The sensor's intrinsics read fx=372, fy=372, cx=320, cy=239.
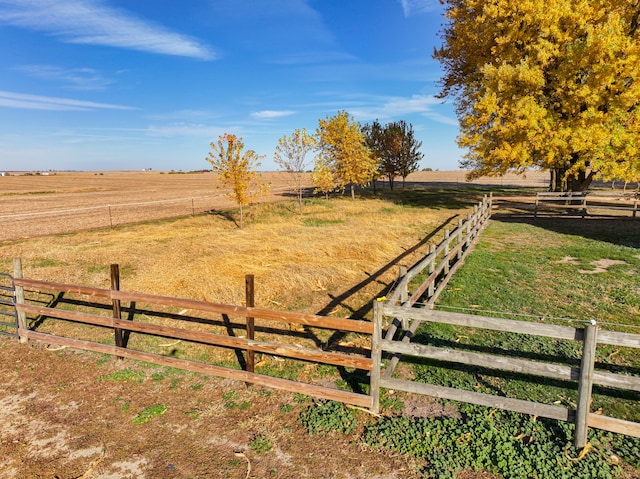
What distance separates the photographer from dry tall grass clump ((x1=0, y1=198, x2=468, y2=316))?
33.6 ft

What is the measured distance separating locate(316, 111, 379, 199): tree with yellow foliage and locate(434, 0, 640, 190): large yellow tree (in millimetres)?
14696

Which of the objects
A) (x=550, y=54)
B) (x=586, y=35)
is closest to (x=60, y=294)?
(x=550, y=54)

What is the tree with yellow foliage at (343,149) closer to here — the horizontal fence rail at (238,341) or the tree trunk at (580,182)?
the tree trunk at (580,182)

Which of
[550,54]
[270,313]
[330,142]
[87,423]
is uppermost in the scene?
[550,54]

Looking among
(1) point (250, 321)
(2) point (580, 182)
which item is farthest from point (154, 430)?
(2) point (580, 182)

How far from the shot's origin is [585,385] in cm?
422

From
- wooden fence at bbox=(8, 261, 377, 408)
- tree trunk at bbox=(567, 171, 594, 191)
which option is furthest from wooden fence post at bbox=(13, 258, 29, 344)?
tree trunk at bbox=(567, 171, 594, 191)

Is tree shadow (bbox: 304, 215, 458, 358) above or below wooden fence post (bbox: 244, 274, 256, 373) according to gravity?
below

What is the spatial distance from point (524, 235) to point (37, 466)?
18.9m

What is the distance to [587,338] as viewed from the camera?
4.13m

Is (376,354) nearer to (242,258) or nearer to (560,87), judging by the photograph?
(242,258)

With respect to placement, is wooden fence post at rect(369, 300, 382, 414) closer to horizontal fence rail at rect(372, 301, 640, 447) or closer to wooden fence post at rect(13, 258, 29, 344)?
horizontal fence rail at rect(372, 301, 640, 447)

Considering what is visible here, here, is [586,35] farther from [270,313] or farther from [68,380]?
[68,380]

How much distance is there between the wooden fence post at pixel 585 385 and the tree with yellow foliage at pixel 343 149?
31.7 m
